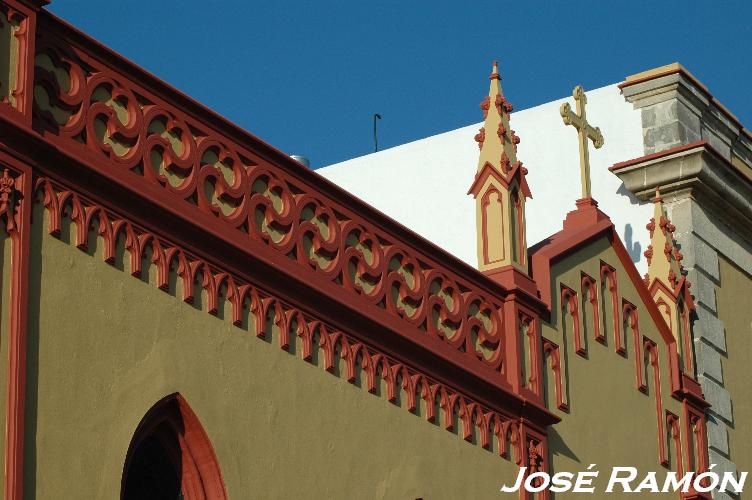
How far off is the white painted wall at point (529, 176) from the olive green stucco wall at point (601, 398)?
2495 mm

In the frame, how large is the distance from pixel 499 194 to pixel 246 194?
12.5ft

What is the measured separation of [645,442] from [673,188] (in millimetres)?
3633

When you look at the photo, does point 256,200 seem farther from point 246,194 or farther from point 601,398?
point 601,398

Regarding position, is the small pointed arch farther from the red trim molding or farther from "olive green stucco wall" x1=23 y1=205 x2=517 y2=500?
the red trim molding

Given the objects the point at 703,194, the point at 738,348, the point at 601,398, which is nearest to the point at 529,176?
the point at 703,194

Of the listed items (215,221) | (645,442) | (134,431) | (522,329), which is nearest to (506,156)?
(522,329)

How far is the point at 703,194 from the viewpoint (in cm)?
2052

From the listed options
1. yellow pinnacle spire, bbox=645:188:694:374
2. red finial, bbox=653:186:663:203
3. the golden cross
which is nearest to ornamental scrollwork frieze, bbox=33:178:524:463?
the golden cross

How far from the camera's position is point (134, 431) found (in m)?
11.7

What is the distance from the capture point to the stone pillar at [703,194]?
19.8 metres

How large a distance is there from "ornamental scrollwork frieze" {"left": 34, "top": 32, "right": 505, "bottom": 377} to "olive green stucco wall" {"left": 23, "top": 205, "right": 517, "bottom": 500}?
0.78m

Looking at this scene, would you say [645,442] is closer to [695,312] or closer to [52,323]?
[695,312]

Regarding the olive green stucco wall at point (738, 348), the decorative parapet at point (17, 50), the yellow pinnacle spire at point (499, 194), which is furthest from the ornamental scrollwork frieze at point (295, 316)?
the olive green stucco wall at point (738, 348)

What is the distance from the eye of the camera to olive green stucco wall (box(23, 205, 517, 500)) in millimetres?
11250
